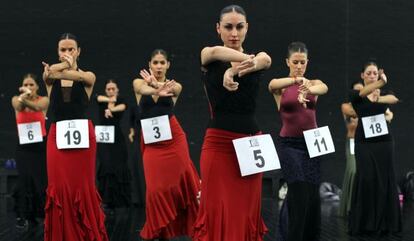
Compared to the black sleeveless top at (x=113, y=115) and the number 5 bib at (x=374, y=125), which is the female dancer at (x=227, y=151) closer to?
the number 5 bib at (x=374, y=125)

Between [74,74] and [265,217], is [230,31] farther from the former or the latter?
[265,217]

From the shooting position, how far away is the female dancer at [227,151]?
377 cm

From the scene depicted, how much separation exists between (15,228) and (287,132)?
11.9ft

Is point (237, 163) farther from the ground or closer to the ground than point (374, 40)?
closer to the ground

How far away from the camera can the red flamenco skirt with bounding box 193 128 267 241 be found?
148 inches

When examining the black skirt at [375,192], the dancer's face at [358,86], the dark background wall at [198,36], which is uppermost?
the dark background wall at [198,36]

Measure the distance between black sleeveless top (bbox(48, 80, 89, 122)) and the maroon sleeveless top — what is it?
171 centimetres

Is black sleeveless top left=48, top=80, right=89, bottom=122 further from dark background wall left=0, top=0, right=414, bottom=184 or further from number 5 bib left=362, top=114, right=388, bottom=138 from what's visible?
dark background wall left=0, top=0, right=414, bottom=184

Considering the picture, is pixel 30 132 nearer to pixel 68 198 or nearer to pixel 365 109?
pixel 68 198

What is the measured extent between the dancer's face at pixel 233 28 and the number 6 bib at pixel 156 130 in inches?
105

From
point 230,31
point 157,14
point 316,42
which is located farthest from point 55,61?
point 230,31

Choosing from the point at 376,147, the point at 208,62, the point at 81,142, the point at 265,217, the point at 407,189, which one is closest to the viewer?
the point at 208,62

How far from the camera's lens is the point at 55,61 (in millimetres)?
11688

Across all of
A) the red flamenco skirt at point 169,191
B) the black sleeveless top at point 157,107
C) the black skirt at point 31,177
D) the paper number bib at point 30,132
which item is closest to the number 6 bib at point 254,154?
the red flamenco skirt at point 169,191
